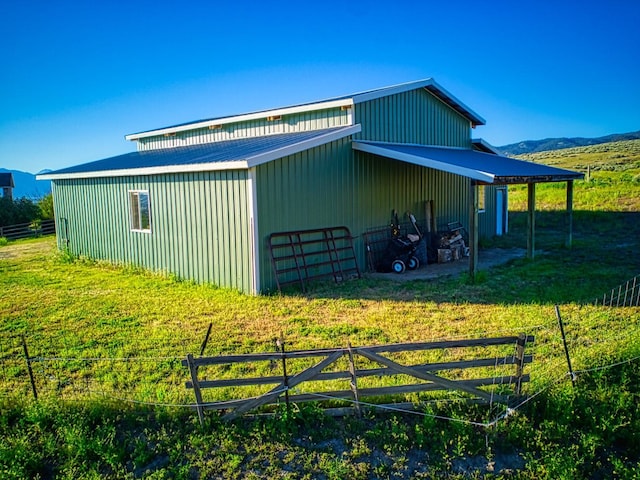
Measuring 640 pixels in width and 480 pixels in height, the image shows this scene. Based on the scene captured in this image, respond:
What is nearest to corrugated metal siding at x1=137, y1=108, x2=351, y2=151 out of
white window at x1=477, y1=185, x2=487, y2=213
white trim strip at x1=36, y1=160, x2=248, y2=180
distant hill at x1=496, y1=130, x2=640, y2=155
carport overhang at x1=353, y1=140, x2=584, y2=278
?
carport overhang at x1=353, y1=140, x2=584, y2=278

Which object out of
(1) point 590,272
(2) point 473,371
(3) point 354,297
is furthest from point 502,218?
(2) point 473,371

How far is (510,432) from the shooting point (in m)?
5.05

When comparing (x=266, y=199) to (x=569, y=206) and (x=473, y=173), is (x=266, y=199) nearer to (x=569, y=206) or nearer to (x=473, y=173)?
(x=473, y=173)

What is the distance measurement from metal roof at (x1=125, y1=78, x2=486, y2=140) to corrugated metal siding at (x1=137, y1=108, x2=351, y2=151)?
0.61ft

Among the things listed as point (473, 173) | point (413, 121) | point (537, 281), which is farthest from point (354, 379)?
point (413, 121)

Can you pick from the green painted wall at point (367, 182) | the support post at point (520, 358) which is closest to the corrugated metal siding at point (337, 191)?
the green painted wall at point (367, 182)

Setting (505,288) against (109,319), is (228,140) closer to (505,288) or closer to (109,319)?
(109,319)

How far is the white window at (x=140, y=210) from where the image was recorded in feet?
43.6

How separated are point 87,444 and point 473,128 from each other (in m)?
17.6

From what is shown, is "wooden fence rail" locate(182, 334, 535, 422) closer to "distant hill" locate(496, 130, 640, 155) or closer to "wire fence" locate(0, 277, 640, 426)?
"wire fence" locate(0, 277, 640, 426)

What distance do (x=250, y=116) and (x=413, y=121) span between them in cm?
518

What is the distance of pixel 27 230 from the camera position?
27.1m

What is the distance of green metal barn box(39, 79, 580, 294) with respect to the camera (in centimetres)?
1085

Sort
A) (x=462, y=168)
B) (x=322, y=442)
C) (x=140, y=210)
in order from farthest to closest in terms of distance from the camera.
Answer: (x=140, y=210)
(x=462, y=168)
(x=322, y=442)
